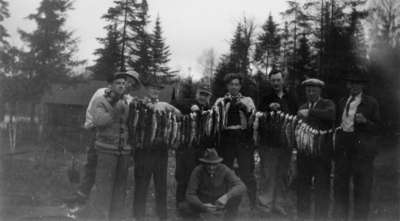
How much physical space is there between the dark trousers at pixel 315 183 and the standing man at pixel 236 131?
3.35ft

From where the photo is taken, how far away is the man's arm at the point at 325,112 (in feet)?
23.7

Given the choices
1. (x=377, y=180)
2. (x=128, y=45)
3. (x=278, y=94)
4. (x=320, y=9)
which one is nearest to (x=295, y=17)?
(x=320, y=9)

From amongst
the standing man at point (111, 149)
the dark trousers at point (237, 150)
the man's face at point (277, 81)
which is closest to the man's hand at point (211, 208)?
the dark trousers at point (237, 150)

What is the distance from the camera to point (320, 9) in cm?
3011

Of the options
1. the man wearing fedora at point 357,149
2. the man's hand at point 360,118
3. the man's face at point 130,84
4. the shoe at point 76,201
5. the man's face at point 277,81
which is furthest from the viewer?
the shoe at point 76,201

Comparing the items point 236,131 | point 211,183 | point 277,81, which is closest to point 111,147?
point 211,183

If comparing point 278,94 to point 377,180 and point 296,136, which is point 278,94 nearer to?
point 296,136

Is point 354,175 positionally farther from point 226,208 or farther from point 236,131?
point 226,208

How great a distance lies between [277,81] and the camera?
7723mm

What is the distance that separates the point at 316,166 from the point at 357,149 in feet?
2.72

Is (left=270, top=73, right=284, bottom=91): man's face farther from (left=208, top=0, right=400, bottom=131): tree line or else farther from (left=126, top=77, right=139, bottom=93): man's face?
(left=208, top=0, right=400, bottom=131): tree line

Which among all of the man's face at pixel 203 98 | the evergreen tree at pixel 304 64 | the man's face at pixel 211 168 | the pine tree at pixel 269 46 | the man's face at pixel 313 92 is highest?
the pine tree at pixel 269 46

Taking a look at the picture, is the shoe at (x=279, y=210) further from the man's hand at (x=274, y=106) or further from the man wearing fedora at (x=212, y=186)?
the man's hand at (x=274, y=106)

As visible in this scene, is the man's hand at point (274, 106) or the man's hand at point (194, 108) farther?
the man's hand at point (274, 106)
